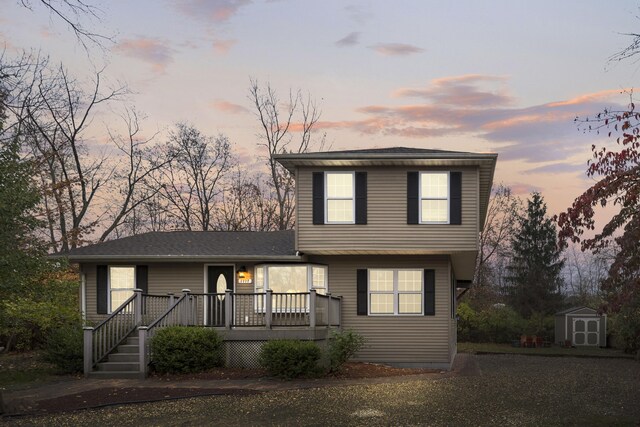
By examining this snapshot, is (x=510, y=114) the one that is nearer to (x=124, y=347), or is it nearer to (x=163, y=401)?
(x=124, y=347)

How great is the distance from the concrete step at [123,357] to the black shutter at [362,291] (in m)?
6.76

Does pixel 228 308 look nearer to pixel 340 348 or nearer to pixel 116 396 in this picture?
pixel 340 348

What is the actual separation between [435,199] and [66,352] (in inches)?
419

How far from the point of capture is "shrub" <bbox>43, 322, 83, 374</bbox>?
1728 centimetres

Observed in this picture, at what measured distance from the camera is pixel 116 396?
13742 mm

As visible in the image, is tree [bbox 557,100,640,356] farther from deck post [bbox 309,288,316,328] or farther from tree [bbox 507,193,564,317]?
tree [bbox 507,193,564,317]

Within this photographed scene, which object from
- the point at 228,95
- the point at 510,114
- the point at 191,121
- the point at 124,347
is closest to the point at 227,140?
the point at 191,121

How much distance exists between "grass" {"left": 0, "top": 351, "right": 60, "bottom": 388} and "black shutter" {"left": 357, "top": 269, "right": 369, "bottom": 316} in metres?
8.60

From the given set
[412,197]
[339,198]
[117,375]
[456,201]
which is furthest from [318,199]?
[117,375]

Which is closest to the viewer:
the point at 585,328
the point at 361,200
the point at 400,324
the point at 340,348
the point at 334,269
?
the point at 340,348

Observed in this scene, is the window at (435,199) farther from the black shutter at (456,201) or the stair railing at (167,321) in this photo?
the stair railing at (167,321)

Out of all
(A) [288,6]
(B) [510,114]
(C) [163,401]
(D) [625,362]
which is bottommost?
(D) [625,362]

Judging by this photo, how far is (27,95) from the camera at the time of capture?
3347 cm

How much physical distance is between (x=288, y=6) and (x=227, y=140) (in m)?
23.6
